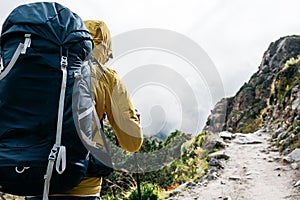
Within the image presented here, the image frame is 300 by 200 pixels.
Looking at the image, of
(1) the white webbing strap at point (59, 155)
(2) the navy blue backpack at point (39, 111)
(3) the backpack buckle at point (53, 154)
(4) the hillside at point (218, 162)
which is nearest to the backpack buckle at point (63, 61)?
(2) the navy blue backpack at point (39, 111)

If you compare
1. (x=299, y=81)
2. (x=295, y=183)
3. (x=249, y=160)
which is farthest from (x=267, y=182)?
(x=299, y=81)

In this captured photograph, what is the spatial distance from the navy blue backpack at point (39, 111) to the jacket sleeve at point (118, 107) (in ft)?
0.68

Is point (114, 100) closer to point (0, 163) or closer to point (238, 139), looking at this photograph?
point (0, 163)

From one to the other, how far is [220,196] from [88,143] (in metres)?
5.63

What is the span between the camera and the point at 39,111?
172 cm

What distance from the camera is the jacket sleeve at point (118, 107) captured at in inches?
79.7

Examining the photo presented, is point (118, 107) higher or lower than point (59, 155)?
higher

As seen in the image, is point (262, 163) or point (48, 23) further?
point (262, 163)

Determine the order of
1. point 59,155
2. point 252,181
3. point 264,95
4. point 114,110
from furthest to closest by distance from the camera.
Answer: point 264,95
point 252,181
point 114,110
point 59,155

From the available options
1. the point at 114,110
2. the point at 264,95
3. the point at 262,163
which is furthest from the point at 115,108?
the point at 264,95

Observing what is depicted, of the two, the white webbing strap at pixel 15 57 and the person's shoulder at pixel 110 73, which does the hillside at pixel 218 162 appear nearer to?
the person's shoulder at pixel 110 73

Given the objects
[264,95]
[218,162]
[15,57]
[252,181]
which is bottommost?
[218,162]

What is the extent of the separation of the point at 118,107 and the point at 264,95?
35.0 metres

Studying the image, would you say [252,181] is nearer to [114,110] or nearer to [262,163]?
[262,163]
